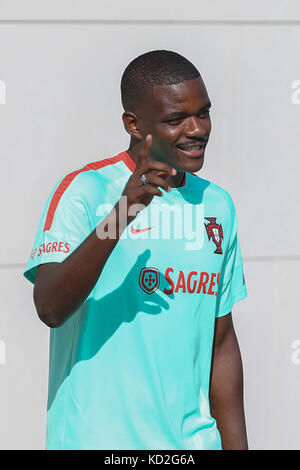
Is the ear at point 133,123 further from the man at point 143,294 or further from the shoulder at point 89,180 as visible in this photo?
the shoulder at point 89,180

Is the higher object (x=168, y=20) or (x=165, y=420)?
(x=168, y=20)

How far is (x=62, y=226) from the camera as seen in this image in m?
2.47

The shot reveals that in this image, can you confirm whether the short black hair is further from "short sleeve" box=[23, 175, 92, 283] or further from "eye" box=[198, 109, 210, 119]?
"short sleeve" box=[23, 175, 92, 283]

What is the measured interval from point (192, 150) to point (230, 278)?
0.56 m

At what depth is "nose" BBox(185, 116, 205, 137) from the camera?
8.20 feet

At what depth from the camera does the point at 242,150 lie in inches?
173

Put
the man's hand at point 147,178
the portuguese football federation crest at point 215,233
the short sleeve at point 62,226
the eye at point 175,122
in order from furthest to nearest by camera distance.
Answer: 1. the portuguese football federation crest at point 215,233
2. the eye at point 175,122
3. the short sleeve at point 62,226
4. the man's hand at point 147,178

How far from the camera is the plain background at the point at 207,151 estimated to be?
13.7 ft

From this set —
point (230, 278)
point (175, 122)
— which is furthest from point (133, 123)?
point (230, 278)

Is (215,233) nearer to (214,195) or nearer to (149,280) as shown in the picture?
(214,195)

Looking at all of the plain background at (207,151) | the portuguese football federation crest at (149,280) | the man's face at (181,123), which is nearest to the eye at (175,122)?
the man's face at (181,123)

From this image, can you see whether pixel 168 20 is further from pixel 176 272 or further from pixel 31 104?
pixel 176 272
